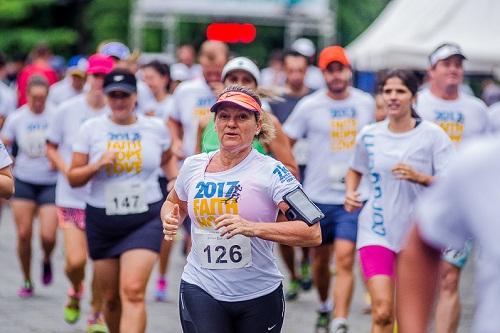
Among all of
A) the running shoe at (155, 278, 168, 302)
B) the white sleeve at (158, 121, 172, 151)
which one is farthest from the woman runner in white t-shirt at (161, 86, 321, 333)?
the running shoe at (155, 278, 168, 302)

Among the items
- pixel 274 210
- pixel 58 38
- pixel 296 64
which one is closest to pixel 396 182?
pixel 274 210

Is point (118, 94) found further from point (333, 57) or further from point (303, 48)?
point (303, 48)

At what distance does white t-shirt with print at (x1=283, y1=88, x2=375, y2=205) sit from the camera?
10.8 metres

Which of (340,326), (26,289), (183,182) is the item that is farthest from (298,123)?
(183,182)

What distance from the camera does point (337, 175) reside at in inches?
420

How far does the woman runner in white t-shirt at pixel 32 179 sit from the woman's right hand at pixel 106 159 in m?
3.30

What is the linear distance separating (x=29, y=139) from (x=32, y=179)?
524mm

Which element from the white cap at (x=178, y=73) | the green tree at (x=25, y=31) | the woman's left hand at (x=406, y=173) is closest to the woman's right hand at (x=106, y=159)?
the woman's left hand at (x=406, y=173)

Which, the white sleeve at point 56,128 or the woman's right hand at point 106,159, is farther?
the white sleeve at point 56,128

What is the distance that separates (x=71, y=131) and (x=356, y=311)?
10.1 feet

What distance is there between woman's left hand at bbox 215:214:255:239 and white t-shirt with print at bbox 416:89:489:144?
172 inches

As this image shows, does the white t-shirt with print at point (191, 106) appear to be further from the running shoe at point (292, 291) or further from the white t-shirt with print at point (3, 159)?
the white t-shirt with print at point (3, 159)

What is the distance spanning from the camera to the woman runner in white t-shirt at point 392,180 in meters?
7.96

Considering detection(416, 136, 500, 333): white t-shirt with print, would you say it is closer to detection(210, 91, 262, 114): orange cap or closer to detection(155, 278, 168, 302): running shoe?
detection(210, 91, 262, 114): orange cap
